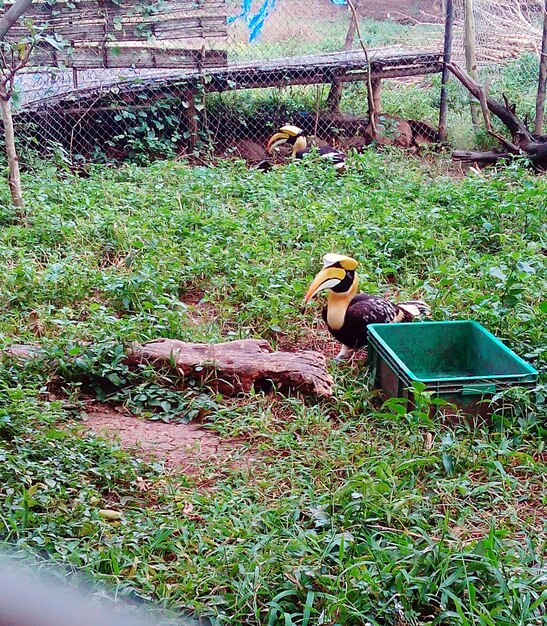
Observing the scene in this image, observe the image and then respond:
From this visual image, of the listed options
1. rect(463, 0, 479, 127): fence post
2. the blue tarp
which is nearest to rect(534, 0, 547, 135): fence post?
rect(463, 0, 479, 127): fence post

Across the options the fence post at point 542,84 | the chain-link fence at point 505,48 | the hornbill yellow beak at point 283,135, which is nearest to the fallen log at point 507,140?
the fence post at point 542,84

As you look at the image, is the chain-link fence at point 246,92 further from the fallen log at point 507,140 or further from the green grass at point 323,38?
the fallen log at point 507,140

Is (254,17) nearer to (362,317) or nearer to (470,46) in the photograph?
(470,46)

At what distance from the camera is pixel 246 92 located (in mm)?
9055

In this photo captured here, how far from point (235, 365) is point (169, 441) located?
1.82 feet

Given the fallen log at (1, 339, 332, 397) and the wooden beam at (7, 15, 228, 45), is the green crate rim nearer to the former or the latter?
the fallen log at (1, 339, 332, 397)

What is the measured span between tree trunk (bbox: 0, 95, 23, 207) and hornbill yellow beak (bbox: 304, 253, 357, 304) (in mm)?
2769

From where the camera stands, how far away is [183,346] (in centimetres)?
383

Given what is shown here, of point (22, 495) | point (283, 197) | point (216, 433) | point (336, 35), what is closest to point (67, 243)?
point (283, 197)

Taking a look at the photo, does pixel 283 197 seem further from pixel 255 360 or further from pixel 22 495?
pixel 22 495

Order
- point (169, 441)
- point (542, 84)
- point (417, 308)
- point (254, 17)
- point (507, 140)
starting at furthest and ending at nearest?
point (254, 17) → point (507, 140) → point (542, 84) → point (417, 308) → point (169, 441)

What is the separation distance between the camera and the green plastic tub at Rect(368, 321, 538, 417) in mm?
3314

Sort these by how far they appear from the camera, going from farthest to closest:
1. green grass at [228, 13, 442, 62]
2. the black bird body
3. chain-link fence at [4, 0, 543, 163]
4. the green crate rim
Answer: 1. green grass at [228, 13, 442, 62]
2. chain-link fence at [4, 0, 543, 163]
3. the black bird body
4. the green crate rim

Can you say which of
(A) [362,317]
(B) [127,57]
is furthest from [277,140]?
(A) [362,317]
